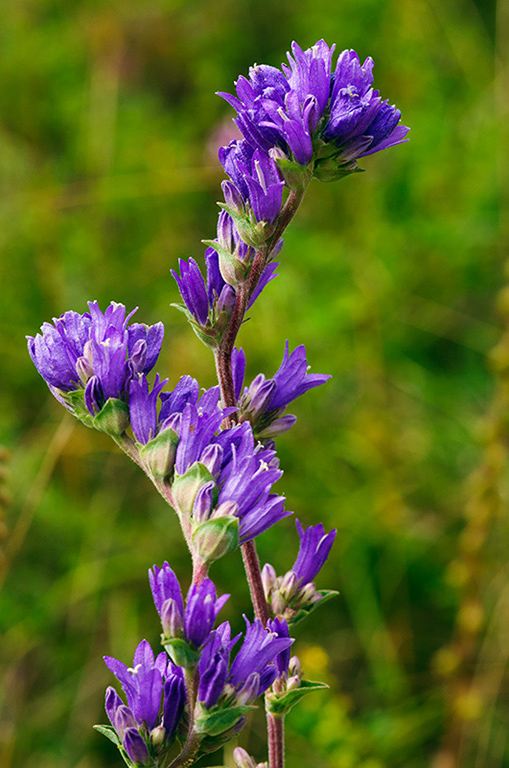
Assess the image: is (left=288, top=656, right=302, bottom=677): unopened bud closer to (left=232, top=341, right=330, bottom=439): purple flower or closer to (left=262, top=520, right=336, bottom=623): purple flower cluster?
(left=262, top=520, right=336, bottom=623): purple flower cluster

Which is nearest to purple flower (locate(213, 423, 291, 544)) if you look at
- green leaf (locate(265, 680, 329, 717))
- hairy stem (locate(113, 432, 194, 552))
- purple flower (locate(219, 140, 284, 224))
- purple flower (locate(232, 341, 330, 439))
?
hairy stem (locate(113, 432, 194, 552))

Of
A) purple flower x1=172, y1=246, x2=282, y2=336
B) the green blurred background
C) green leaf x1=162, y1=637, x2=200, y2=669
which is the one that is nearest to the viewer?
green leaf x1=162, y1=637, x2=200, y2=669

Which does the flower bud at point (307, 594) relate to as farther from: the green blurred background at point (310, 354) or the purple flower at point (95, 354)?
the green blurred background at point (310, 354)

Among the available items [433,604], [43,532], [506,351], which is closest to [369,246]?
[506,351]

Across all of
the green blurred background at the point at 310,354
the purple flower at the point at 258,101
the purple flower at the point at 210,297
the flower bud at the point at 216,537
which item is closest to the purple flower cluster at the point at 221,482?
the flower bud at the point at 216,537

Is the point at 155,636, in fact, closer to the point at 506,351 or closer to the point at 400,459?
the point at 400,459

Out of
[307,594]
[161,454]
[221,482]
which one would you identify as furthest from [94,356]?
[307,594]

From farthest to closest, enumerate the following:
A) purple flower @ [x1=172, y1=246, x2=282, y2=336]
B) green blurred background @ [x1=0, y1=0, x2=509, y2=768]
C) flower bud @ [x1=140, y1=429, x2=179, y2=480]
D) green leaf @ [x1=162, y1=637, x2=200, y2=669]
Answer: green blurred background @ [x1=0, y1=0, x2=509, y2=768] < purple flower @ [x1=172, y1=246, x2=282, y2=336] < flower bud @ [x1=140, y1=429, x2=179, y2=480] < green leaf @ [x1=162, y1=637, x2=200, y2=669]
